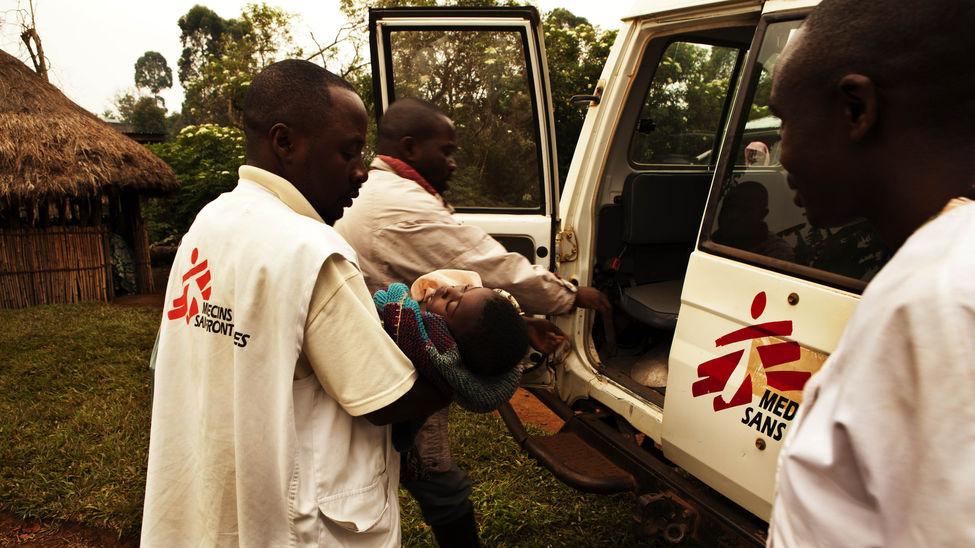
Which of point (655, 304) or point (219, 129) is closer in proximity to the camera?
point (655, 304)

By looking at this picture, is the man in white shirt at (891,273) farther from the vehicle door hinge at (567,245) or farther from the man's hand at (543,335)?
the vehicle door hinge at (567,245)

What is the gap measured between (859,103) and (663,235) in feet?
9.43

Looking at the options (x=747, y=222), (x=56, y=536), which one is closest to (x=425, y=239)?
(x=747, y=222)

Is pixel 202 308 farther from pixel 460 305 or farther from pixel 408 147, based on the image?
pixel 408 147

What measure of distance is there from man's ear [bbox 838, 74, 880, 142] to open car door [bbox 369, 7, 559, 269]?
2.54m

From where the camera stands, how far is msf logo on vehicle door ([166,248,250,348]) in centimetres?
136

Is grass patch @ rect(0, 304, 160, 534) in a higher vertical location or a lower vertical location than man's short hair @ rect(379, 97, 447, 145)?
lower

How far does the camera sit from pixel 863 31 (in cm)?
89

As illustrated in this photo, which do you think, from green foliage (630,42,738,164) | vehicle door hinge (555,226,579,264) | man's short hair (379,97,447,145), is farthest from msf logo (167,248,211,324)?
green foliage (630,42,738,164)

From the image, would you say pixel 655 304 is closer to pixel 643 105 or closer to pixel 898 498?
pixel 643 105

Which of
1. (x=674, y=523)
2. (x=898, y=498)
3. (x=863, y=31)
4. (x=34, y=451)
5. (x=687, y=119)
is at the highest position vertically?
(x=687, y=119)

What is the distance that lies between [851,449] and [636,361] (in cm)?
284

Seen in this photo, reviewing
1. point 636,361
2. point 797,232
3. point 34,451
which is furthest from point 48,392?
point 797,232

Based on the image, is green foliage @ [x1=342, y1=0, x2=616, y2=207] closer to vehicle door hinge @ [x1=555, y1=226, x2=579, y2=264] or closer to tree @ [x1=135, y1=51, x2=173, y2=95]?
vehicle door hinge @ [x1=555, y1=226, x2=579, y2=264]
